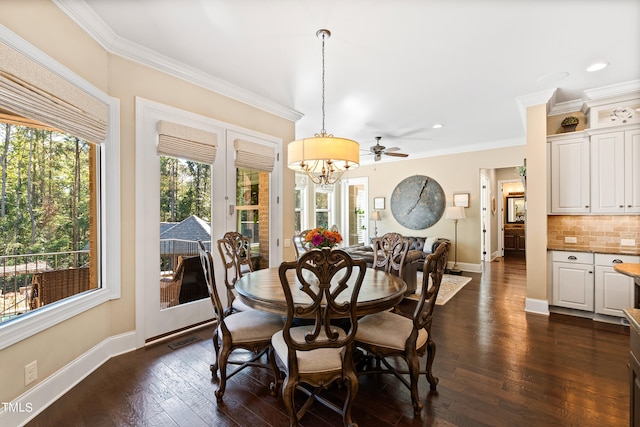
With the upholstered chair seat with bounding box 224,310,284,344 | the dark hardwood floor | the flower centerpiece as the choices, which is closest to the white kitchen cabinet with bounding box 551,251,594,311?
the dark hardwood floor

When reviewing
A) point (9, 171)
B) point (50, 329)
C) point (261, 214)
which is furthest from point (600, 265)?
point (9, 171)

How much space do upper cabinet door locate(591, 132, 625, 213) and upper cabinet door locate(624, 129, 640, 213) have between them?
0.11 feet

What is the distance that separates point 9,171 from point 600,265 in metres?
5.71

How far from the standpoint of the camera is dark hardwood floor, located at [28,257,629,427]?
5.82 ft

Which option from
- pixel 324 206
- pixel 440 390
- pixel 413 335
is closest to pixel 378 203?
pixel 324 206

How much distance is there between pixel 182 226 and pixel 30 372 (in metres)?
1.58

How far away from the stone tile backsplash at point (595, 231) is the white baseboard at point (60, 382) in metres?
5.41

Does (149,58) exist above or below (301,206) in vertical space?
above

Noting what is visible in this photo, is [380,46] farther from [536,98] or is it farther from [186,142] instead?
[536,98]

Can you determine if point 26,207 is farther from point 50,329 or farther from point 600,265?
point 600,265

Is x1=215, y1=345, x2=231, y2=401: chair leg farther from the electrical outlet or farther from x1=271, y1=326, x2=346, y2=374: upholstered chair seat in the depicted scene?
the electrical outlet

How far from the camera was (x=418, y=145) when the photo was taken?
20.8 ft

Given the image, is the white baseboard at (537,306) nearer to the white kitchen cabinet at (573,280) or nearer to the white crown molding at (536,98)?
the white kitchen cabinet at (573,280)

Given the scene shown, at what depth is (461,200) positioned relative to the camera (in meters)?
6.31
